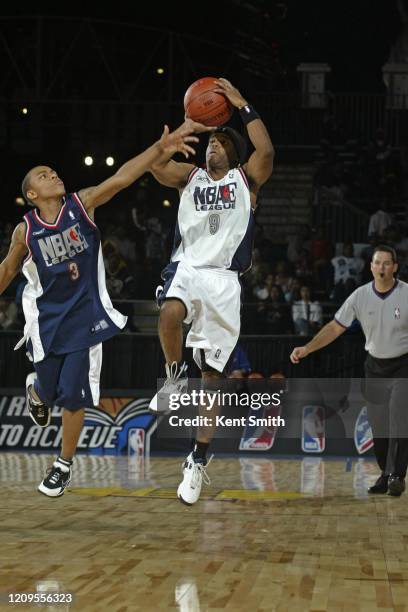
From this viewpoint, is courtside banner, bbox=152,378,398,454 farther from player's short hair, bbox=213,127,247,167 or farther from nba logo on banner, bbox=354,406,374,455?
player's short hair, bbox=213,127,247,167

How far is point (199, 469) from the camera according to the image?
677cm

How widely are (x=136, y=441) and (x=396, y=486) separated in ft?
17.9

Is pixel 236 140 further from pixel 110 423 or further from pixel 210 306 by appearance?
pixel 110 423

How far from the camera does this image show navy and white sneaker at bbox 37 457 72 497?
636 centimetres

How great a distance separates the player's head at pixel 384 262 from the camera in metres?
8.48

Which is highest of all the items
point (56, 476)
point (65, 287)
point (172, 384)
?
point (65, 287)

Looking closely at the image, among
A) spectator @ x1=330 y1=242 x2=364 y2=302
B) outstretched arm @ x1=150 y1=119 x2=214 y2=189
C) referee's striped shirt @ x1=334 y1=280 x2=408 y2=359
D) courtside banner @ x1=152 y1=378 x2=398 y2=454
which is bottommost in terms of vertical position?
courtside banner @ x1=152 y1=378 x2=398 y2=454

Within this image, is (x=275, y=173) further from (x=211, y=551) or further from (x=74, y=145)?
(x=211, y=551)

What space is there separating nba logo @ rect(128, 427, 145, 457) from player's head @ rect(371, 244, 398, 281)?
17.8ft

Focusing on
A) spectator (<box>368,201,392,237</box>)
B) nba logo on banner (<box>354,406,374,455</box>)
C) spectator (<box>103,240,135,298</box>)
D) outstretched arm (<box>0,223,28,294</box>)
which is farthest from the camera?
spectator (<box>368,201,392,237</box>)

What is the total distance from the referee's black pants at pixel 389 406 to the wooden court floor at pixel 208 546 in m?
0.39

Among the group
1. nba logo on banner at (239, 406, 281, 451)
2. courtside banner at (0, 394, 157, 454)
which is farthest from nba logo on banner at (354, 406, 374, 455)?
courtside banner at (0, 394, 157, 454)

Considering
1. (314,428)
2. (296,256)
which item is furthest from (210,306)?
(296,256)

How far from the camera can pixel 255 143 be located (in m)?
6.73
